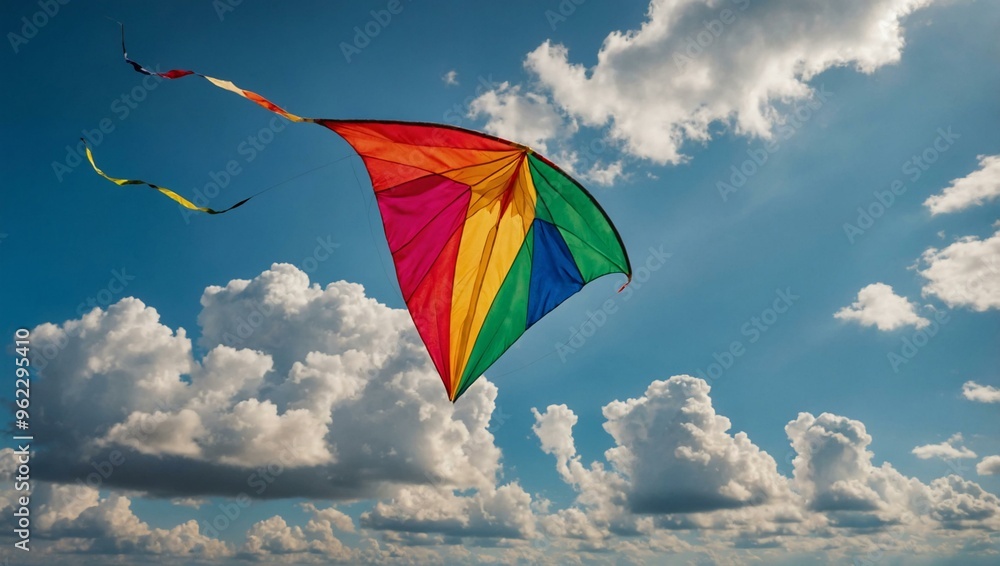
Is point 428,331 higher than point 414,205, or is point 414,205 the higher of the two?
point 414,205

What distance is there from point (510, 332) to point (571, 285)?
60.0 inches

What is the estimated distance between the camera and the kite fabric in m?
9.14

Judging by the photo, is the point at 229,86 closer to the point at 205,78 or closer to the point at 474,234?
the point at 205,78

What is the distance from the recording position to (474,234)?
10977 millimetres

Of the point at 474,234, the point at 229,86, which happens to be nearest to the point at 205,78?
the point at 229,86

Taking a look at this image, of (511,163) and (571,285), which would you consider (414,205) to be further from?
(571,285)

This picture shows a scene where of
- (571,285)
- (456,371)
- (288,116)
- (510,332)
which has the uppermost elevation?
(288,116)

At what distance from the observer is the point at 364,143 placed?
8.83 metres

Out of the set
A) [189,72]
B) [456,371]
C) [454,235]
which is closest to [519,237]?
[454,235]

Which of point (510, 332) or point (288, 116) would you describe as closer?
point (288, 116)

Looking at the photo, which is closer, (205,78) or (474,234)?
(205,78)

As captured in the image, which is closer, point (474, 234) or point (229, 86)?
point (229, 86)

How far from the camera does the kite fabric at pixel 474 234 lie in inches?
360

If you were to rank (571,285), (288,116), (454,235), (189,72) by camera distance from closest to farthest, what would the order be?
(189,72)
(288,116)
(454,235)
(571,285)
